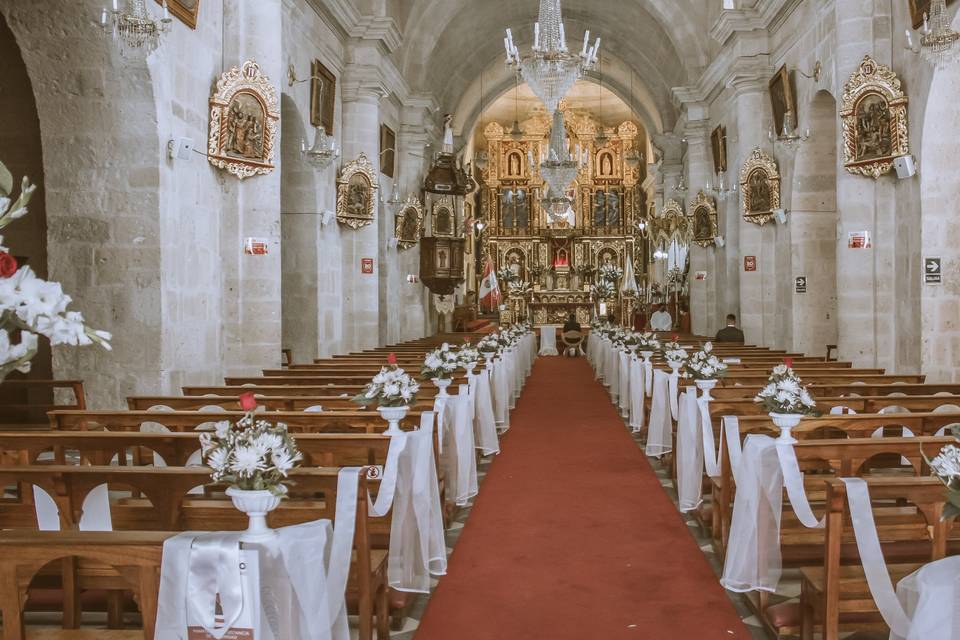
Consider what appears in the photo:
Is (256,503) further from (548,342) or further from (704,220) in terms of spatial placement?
(548,342)

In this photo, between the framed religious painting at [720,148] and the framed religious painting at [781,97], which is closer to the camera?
the framed religious painting at [781,97]

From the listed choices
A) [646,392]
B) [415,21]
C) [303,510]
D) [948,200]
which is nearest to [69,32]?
[303,510]

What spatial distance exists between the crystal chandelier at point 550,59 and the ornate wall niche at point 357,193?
3763 mm

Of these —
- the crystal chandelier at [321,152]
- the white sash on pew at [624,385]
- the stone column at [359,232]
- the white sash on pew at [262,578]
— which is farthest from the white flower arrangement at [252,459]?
the stone column at [359,232]

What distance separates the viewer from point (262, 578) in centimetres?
259

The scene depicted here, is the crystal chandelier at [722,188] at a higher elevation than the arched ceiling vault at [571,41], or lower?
lower

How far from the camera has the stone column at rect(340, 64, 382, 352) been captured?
1479 cm

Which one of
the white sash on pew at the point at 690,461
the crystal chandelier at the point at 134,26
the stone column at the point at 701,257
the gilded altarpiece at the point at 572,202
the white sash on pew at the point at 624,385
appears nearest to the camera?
the white sash on pew at the point at 690,461

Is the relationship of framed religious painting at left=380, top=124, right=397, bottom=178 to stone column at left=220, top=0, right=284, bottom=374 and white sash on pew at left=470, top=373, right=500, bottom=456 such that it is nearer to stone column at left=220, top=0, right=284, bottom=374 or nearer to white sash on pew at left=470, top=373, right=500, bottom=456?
stone column at left=220, top=0, right=284, bottom=374

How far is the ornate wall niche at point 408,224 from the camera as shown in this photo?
17.5 m

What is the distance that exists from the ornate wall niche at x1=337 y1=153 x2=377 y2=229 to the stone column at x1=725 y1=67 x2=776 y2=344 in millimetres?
6174

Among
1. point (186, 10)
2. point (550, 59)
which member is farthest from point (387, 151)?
point (186, 10)

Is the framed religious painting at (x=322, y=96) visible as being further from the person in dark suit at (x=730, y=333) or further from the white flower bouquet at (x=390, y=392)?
the white flower bouquet at (x=390, y=392)

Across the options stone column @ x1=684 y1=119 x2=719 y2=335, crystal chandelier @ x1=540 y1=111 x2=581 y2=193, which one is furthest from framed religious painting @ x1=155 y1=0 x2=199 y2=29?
stone column @ x1=684 y1=119 x2=719 y2=335
